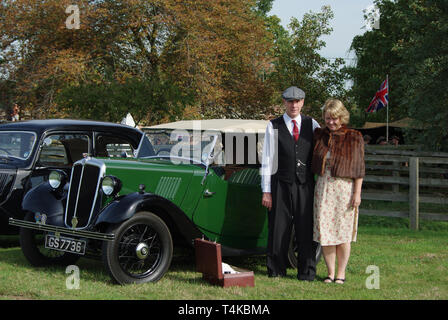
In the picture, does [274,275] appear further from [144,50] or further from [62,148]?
[144,50]

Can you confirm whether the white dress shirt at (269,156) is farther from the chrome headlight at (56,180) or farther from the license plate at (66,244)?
the chrome headlight at (56,180)

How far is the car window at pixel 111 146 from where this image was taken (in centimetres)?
888

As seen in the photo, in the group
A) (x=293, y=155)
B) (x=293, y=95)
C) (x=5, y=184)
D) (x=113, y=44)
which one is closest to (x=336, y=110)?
(x=293, y=95)

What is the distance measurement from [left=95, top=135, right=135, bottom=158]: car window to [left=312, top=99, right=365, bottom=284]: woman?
3.49 meters

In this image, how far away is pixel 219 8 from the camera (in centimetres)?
2623

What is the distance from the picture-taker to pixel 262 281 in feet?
20.9

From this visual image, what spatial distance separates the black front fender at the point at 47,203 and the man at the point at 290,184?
92.5 inches

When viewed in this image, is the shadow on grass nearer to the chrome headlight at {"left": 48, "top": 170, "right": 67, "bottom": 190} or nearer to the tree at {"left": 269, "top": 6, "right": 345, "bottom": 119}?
the chrome headlight at {"left": 48, "top": 170, "right": 67, "bottom": 190}

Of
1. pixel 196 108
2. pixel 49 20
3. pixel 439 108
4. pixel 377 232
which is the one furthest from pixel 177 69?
pixel 377 232

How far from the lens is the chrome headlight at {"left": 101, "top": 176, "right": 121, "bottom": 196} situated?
6262mm

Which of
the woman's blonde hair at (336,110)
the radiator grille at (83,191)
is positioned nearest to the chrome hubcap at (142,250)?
the radiator grille at (83,191)

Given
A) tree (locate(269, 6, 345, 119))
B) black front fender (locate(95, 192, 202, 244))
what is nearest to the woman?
black front fender (locate(95, 192, 202, 244))

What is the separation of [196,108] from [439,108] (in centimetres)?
1346

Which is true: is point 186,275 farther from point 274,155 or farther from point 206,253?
point 274,155
